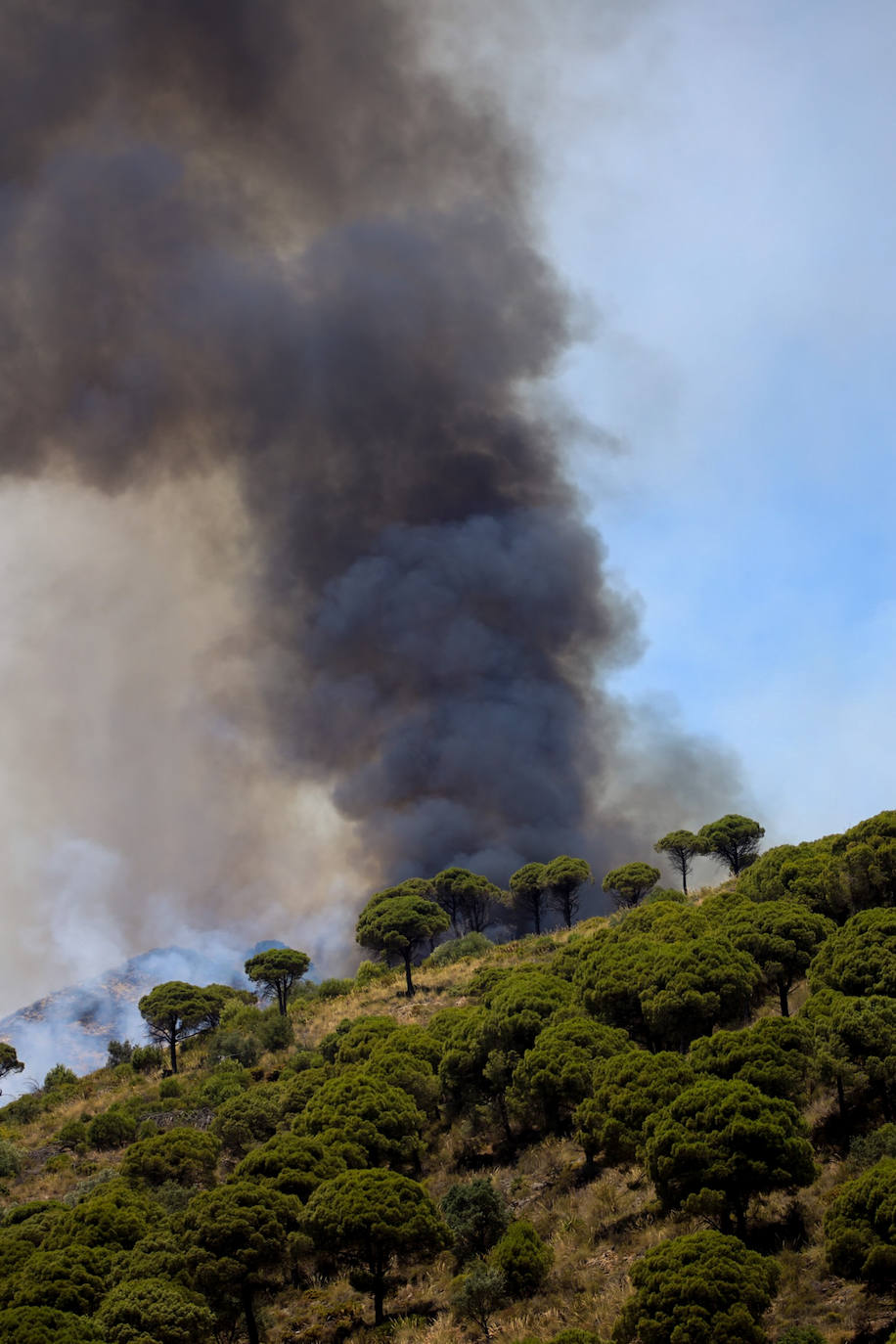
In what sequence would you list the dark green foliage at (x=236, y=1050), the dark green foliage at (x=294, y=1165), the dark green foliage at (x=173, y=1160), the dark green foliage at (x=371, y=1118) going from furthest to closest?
the dark green foliage at (x=236, y=1050), the dark green foliage at (x=173, y=1160), the dark green foliage at (x=371, y=1118), the dark green foliage at (x=294, y=1165)

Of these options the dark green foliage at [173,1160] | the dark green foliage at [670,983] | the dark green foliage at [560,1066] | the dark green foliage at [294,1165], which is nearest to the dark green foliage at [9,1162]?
the dark green foliage at [173,1160]

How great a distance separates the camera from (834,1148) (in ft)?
76.8

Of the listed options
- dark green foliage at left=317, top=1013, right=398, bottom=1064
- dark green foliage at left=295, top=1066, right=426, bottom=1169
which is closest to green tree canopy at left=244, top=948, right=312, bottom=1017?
dark green foliage at left=317, top=1013, right=398, bottom=1064

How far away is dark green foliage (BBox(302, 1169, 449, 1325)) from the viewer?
72.6ft

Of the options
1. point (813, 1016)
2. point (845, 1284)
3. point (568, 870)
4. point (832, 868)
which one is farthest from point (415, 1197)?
point (568, 870)

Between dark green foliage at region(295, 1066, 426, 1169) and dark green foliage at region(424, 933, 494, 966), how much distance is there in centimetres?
3492

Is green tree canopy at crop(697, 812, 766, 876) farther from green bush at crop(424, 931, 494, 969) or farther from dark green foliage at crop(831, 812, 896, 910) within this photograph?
dark green foliage at crop(831, 812, 896, 910)

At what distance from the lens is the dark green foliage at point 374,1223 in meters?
22.1

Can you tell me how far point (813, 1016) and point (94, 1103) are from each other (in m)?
43.2

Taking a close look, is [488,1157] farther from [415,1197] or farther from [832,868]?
[832,868]

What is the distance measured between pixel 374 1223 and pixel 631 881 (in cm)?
4697

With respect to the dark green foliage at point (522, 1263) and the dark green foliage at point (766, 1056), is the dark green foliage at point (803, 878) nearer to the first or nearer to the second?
the dark green foliage at point (766, 1056)

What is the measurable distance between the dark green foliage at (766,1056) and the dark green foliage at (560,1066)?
4.66 meters

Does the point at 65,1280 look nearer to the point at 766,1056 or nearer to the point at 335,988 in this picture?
the point at 766,1056
